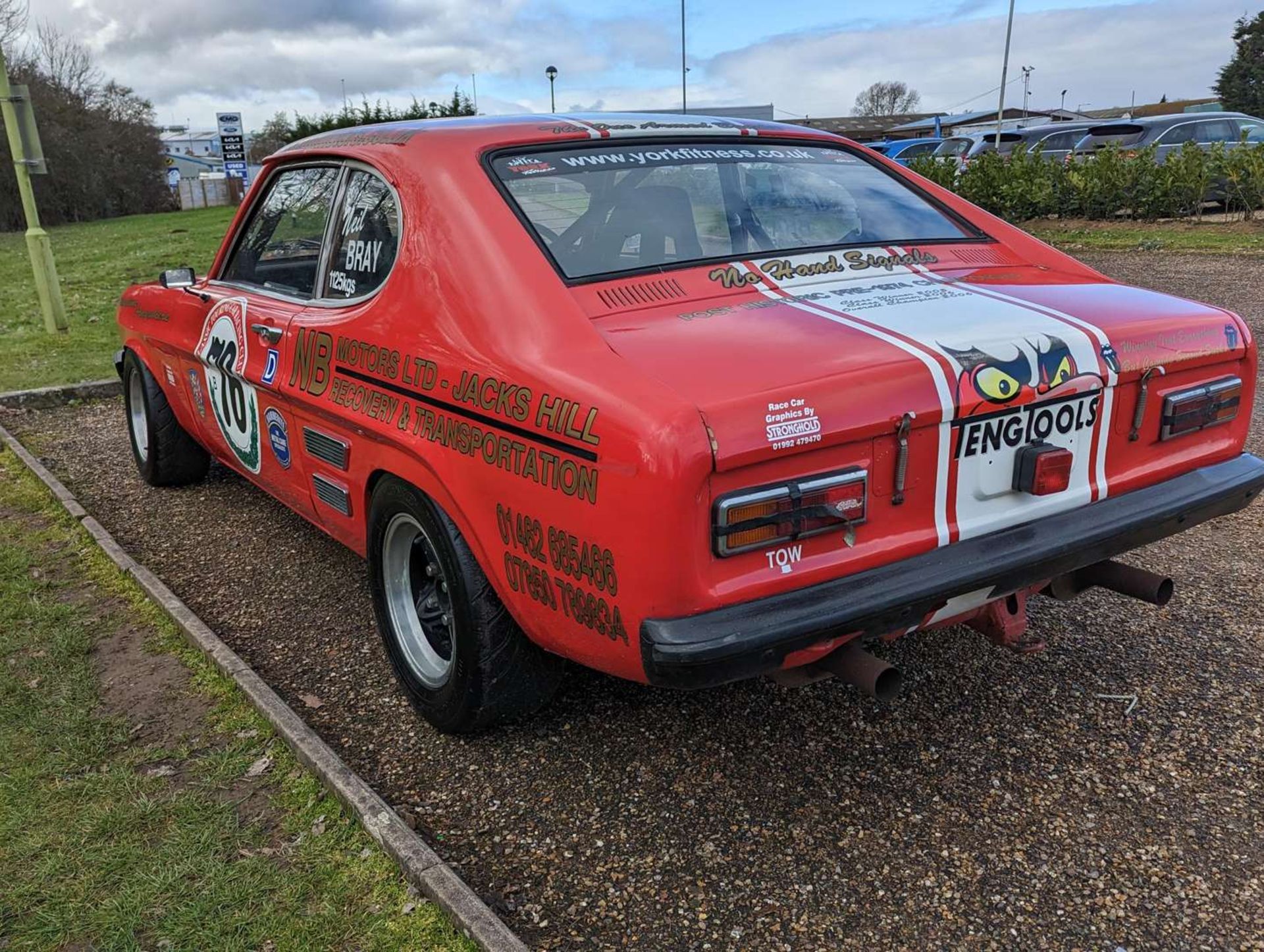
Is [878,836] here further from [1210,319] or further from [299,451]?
[299,451]

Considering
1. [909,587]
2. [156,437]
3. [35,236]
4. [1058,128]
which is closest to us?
[909,587]

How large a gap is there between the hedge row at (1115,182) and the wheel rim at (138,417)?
12901 mm

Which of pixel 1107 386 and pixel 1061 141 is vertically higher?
pixel 1061 141

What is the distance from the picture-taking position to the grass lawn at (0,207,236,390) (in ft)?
28.6

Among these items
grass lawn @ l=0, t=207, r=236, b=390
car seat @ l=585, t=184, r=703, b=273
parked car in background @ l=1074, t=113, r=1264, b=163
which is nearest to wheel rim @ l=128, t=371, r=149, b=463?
grass lawn @ l=0, t=207, r=236, b=390

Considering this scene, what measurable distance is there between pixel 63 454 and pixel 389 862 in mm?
4943

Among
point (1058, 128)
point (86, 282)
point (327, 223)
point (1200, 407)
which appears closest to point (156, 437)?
point (327, 223)

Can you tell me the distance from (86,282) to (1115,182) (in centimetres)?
1561

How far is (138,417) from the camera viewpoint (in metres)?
5.47

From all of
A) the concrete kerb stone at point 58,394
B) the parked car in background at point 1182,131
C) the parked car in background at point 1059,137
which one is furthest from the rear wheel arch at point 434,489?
the parked car in background at point 1059,137

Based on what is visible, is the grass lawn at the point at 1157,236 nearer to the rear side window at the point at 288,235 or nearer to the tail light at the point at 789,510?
the rear side window at the point at 288,235

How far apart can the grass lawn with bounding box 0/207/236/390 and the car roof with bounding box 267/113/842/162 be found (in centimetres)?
588

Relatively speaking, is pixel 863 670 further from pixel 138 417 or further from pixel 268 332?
pixel 138 417

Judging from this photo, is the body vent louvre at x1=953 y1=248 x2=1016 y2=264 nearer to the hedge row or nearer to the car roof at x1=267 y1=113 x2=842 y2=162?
the car roof at x1=267 y1=113 x2=842 y2=162
